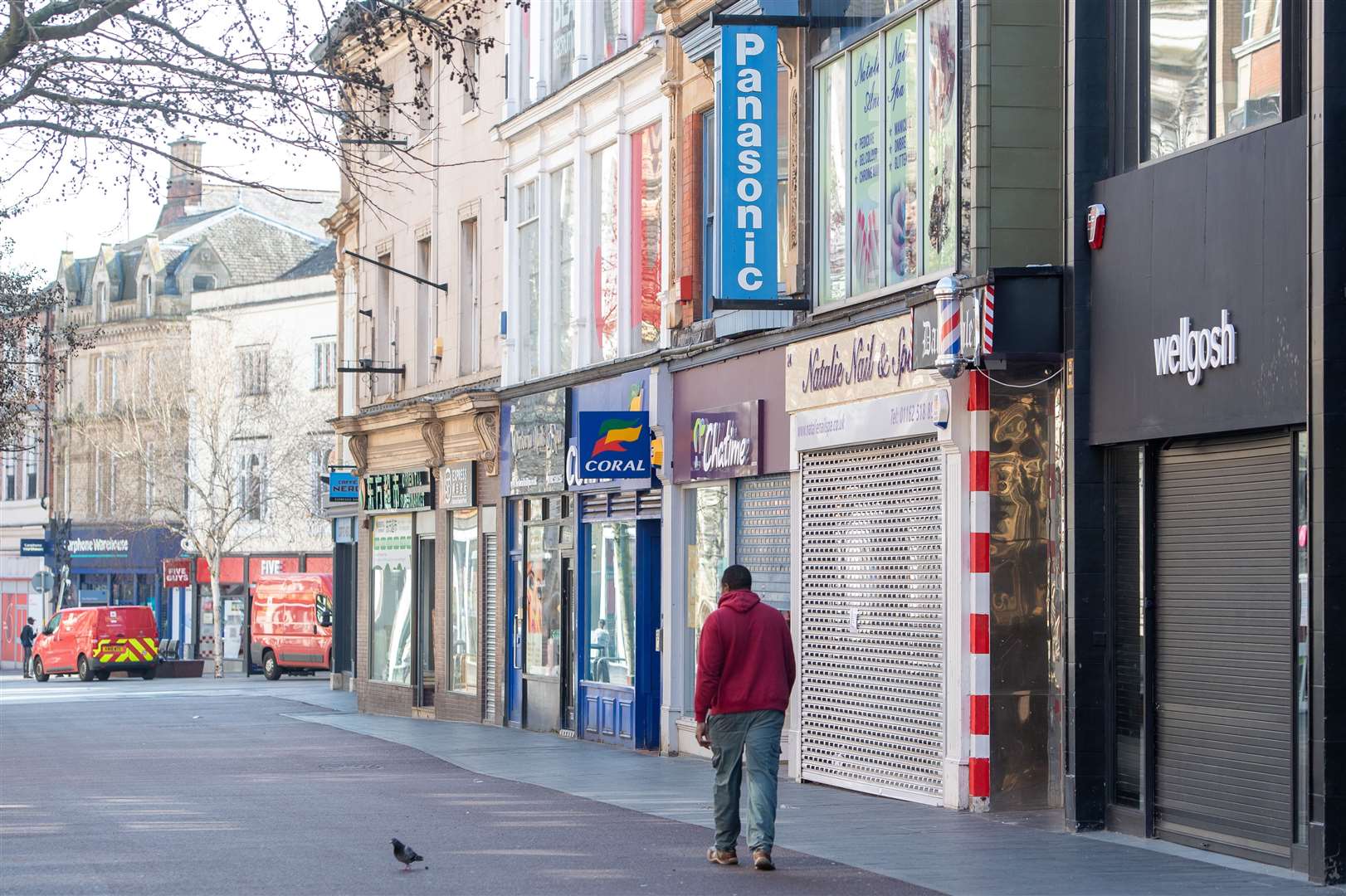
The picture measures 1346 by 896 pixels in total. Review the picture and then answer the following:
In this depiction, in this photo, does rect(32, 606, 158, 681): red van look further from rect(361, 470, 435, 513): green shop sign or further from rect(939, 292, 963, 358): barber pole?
rect(939, 292, 963, 358): barber pole

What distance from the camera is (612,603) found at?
81.8ft

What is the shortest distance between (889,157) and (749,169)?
1.83 m

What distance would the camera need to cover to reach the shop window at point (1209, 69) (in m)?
12.6

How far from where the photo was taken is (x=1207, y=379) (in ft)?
42.4

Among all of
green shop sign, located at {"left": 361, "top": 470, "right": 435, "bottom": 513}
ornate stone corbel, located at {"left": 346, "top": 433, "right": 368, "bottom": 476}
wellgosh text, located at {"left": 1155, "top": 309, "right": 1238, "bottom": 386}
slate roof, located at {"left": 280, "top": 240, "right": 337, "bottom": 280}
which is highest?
slate roof, located at {"left": 280, "top": 240, "right": 337, "bottom": 280}

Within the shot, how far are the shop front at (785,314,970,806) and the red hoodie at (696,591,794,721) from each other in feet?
11.9

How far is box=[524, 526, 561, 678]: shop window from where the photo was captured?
26.8 m

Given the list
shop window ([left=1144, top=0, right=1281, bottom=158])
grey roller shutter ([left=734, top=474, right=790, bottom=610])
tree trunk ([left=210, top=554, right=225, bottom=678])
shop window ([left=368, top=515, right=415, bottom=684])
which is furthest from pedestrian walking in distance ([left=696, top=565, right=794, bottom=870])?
tree trunk ([left=210, top=554, right=225, bottom=678])

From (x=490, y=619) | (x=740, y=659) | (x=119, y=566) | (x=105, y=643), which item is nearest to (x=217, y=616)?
(x=105, y=643)

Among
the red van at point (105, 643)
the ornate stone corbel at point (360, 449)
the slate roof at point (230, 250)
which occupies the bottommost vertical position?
the red van at point (105, 643)

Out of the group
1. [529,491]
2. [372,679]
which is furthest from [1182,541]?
[372,679]

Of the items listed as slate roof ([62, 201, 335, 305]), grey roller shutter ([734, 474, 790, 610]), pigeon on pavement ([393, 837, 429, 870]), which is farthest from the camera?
slate roof ([62, 201, 335, 305])

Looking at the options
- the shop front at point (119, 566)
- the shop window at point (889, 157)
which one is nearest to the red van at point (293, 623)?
the shop front at point (119, 566)

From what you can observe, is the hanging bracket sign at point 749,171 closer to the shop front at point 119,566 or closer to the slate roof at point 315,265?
the slate roof at point 315,265
